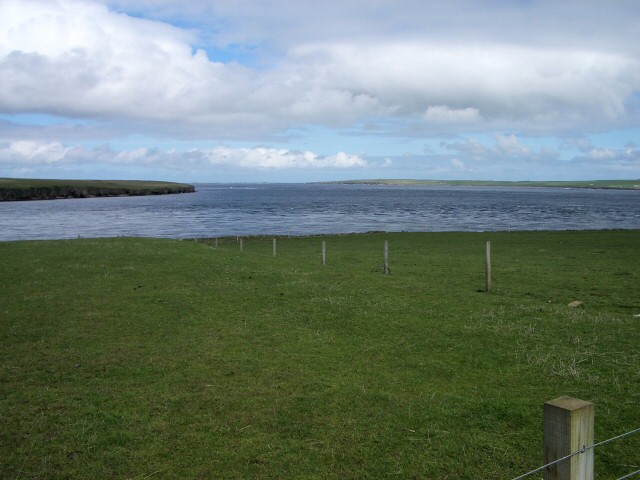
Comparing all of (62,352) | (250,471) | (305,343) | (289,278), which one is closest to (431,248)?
(289,278)

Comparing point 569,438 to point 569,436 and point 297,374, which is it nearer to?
point 569,436

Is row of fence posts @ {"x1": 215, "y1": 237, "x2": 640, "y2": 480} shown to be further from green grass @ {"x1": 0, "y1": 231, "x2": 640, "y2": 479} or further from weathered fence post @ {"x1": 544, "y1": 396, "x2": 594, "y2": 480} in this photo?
green grass @ {"x1": 0, "y1": 231, "x2": 640, "y2": 479}

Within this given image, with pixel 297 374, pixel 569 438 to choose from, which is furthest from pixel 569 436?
pixel 297 374

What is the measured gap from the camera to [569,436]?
4.38m

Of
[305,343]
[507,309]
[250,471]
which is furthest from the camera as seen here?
[507,309]

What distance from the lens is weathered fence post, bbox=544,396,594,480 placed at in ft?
14.3

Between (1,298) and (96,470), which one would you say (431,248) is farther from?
(96,470)

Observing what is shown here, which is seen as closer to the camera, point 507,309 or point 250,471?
point 250,471

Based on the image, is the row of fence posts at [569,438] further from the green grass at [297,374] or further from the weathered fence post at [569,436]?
the green grass at [297,374]

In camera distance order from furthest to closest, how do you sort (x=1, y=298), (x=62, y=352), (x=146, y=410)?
(x=1, y=298), (x=62, y=352), (x=146, y=410)

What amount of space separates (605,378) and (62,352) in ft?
39.3

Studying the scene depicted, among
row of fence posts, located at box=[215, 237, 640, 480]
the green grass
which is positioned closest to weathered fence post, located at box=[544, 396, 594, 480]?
row of fence posts, located at box=[215, 237, 640, 480]

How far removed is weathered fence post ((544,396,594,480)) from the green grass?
9.45 feet

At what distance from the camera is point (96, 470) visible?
7262 mm
